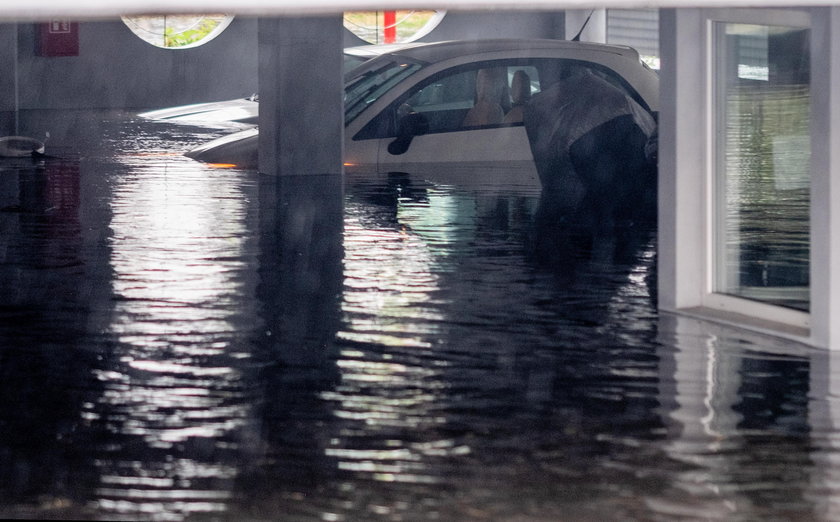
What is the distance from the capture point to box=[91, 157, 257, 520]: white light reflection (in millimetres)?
3389

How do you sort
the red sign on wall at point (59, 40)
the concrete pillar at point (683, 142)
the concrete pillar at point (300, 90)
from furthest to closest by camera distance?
the red sign on wall at point (59, 40)
the concrete pillar at point (300, 90)
the concrete pillar at point (683, 142)

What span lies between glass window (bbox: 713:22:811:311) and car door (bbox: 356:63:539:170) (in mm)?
7177

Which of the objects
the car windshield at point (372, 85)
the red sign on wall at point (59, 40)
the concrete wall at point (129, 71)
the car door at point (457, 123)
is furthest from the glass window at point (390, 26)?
the car door at point (457, 123)

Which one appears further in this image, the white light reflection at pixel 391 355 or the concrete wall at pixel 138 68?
the concrete wall at pixel 138 68

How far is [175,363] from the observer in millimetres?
4816

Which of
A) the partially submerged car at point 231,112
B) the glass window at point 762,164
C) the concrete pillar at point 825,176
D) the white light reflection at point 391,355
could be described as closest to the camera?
the white light reflection at point 391,355

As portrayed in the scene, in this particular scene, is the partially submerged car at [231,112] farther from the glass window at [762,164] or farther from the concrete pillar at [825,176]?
the concrete pillar at [825,176]

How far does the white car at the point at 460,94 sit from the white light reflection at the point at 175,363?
3.63 metres

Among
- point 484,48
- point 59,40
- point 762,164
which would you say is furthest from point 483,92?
point 59,40

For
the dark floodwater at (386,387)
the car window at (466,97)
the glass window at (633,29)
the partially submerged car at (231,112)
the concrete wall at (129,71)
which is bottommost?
the dark floodwater at (386,387)

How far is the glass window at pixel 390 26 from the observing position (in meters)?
27.1

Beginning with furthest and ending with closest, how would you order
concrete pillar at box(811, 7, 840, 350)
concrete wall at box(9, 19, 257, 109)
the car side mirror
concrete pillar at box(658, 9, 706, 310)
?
concrete wall at box(9, 19, 257, 109) < the car side mirror < concrete pillar at box(658, 9, 706, 310) < concrete pillar at box(811, 7, 840, 350)

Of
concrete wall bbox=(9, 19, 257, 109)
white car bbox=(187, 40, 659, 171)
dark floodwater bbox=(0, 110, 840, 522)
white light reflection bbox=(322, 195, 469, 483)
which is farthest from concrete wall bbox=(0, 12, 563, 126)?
white light reflection bbox=(322, 195, 469, 483)

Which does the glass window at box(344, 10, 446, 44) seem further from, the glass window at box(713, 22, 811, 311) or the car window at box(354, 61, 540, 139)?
the glass window at box(713, 22, 811, 311)
